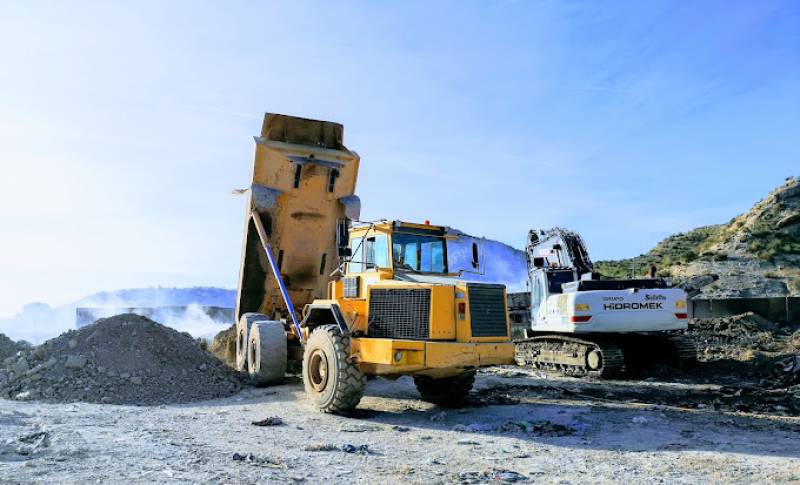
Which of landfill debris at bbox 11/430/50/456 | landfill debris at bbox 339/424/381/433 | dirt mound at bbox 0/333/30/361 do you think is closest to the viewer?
→ landfill debris at bbox 11/430/50/456

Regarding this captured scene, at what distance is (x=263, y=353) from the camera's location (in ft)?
35.4

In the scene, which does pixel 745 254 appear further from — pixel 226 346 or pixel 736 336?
pixel 226 346

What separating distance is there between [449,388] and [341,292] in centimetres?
205

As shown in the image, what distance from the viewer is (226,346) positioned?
14672 mm

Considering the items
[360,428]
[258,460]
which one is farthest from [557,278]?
[258,460]

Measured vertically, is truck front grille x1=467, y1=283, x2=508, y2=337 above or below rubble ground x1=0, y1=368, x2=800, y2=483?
above

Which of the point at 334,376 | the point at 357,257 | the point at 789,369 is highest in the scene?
the point at 357,257

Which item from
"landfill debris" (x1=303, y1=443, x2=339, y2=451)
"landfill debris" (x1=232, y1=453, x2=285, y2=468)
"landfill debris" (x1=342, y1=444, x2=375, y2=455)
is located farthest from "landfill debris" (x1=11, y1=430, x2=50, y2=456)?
"landfill debris" (x1=342, y1=444, x2=375, y2=455)

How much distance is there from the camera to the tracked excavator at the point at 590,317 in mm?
12461

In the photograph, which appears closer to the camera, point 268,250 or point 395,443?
point 395,443

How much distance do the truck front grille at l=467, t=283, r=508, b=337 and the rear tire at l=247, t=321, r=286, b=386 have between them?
394 cm

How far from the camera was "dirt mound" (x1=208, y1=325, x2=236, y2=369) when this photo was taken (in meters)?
14.4

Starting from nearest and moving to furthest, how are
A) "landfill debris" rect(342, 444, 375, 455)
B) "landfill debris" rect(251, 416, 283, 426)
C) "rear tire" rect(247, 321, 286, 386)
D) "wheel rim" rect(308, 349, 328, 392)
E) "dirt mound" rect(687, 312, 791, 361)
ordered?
"landfill debris" rect(342, 444, 375, 455) → "landfill debris" rect(251, 416, 283, 426) → "wheel rim" rect(308, 349, 328, 392) → "rear tire" rect(247, 321, 286, 386) → "dirt mound" rect(687, 312, 791, 361)

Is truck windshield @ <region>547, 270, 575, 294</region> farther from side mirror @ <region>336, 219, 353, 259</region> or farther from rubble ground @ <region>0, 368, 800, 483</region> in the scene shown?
side mirror @ <region>336, 219, 353, 259</region>
